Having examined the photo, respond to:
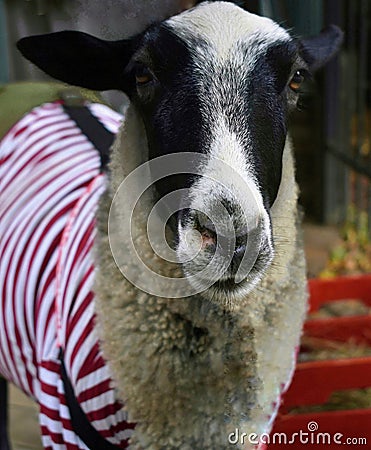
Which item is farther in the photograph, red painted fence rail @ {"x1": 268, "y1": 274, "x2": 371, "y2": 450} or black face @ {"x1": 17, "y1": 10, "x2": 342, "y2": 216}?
red painted fence rail @ {"x1": 268, "y1": 274, "x2": 371, "y2": 450}

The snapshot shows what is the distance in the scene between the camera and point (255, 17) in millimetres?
1012

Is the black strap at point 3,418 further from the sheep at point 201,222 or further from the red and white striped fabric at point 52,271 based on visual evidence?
the sheep at point 201,222

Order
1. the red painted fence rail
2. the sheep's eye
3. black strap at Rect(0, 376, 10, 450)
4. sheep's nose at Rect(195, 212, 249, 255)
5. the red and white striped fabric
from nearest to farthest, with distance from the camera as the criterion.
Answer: sheep's nose at Rect(195, 212, 249, 255) < the sheep's eye < the red and white striped fabric < the red painted fence rail < black strap at Rect(0, 376, 10, 450)

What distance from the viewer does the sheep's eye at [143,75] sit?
1002mm

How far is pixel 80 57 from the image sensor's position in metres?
1.06

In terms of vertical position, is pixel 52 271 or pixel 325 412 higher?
pixel 52 271

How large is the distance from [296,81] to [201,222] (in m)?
0.30

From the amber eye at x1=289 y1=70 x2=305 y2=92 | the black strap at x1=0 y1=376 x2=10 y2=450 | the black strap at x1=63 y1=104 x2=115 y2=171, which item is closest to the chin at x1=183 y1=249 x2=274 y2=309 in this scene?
the amber eye at x1=289 y1=70 x2=305 y2=92

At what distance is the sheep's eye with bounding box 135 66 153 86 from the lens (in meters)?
1.00

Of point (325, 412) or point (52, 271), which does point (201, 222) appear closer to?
point (52, 271)

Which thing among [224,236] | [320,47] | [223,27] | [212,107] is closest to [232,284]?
[224,236]

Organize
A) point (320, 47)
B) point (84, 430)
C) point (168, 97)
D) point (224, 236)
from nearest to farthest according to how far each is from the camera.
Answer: point (224, 236), point (168, 97), point (84, 430), point (320, 47)

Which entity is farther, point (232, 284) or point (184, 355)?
point (184, 355)

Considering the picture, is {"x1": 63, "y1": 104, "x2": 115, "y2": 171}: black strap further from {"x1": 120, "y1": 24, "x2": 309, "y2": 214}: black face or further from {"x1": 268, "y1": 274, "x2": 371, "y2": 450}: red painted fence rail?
{"x1": 268, "y1": 274, "x2": 371, "y2": 450}: red painted fence rail
